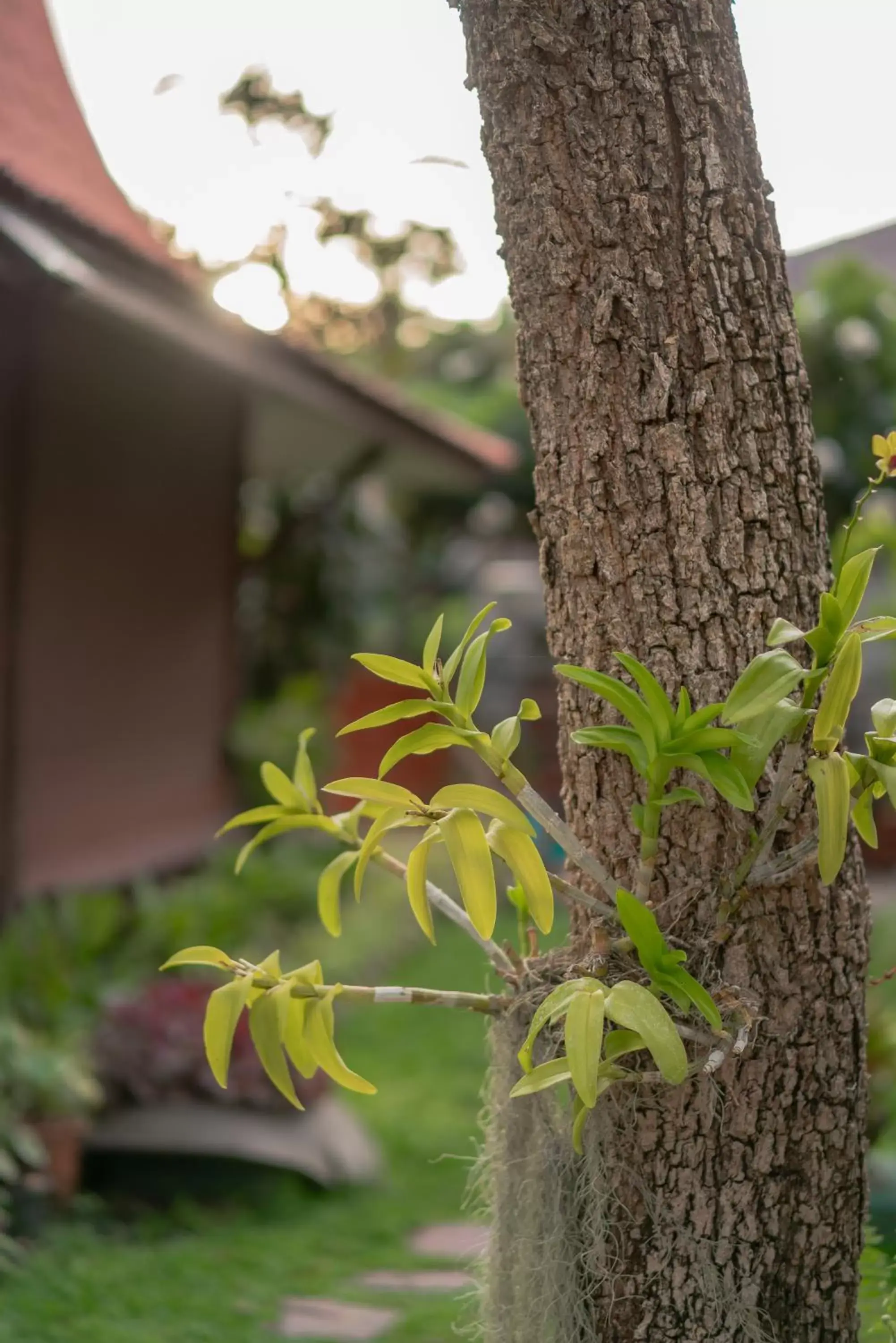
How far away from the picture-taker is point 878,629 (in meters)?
1.33

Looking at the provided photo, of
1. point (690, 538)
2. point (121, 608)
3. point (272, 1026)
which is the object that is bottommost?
point (272, 1026)

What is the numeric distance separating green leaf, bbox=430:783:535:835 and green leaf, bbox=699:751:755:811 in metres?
0.19

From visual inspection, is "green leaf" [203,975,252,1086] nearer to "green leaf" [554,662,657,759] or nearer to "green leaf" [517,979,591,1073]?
"green leaf" [517,979,591,1073]

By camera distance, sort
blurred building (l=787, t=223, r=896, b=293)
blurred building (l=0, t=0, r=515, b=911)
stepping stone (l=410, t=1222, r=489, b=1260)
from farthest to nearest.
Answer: blurred building (l=0, t=0, r=515, b=911) < stepping stone (l=410, t=1222, r=489, b=1260) < blurred building (l=787, t=223, r=896, b=293)

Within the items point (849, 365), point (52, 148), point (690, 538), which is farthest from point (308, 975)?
point (849, 365)

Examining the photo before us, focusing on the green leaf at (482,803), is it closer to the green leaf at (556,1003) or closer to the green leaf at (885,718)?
the green leaf at (556,1003)

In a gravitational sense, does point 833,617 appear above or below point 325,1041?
above

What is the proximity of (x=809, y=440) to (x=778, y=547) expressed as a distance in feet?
0.44

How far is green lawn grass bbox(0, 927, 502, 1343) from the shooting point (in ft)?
9.03

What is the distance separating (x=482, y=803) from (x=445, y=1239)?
264 cm

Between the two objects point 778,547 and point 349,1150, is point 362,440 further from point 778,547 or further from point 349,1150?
point 778,547

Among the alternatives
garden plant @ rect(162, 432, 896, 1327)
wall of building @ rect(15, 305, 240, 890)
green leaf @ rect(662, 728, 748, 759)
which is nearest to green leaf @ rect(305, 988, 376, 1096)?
garden plant @ rect(162, 432, 896, 1327)

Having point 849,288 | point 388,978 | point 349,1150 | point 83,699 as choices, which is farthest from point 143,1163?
point 849,288

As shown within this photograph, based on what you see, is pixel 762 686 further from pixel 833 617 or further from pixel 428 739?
pixel 428 739
